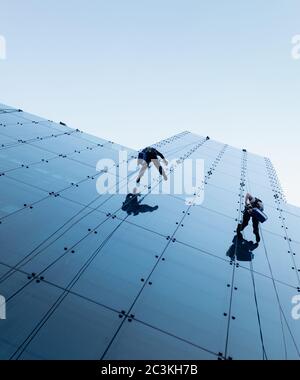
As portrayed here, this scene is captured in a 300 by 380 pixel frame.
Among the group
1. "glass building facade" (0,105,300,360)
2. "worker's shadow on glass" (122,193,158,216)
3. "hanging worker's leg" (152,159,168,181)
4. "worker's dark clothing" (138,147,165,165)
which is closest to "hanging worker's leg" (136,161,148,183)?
"worker's dark clothing" (138,147,165,165)

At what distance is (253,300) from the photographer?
681cm

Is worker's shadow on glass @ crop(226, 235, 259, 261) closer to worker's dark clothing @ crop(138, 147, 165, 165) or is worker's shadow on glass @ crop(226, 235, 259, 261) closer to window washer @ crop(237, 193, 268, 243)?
window washer @ crop(237, 193, 268, 243)

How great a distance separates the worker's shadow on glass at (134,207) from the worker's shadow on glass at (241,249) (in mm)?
2295

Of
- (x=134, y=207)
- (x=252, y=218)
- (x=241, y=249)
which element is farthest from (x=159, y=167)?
(x=241, y=249)

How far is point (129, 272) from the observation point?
262 inches

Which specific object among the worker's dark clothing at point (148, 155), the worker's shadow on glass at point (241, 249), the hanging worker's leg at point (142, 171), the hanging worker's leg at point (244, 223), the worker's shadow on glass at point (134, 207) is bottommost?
the worker's shadow on glass at point (241, 249)

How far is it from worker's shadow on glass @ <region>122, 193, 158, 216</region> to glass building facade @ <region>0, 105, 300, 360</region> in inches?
2.6

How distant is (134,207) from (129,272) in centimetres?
289

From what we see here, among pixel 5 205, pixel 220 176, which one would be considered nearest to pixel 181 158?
pixel 220 176

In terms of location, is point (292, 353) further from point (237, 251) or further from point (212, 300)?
point (237, 251)

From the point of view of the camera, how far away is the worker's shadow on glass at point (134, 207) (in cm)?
903

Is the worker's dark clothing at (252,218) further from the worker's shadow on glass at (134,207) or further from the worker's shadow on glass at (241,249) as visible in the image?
the worker's shadow on glass at (134,207)

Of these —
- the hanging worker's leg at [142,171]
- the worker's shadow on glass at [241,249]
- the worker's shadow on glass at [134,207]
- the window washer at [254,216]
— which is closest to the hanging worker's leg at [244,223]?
the window washer at [254,216]

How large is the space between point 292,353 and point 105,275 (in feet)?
11.1
